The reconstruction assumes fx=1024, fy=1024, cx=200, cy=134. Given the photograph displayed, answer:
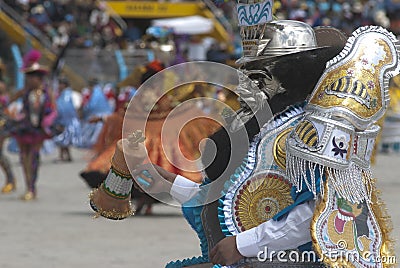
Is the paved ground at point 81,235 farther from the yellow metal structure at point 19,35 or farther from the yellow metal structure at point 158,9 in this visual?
the yellow metal structure at point 158,9

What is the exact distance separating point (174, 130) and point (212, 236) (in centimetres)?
254

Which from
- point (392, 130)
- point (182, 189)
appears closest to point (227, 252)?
point (182, 189)

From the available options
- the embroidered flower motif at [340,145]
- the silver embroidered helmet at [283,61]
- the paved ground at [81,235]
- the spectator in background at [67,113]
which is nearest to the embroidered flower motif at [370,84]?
the embroidered flower motif at [340,145]

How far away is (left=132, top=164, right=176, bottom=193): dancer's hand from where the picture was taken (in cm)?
361

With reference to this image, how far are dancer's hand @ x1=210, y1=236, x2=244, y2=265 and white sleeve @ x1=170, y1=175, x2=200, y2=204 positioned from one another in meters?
0.51

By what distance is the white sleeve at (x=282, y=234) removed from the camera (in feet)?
10.0

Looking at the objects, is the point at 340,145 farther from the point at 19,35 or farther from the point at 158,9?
the point at 158,9

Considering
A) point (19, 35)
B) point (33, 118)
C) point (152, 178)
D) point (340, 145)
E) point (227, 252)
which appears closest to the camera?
point (340, 145)

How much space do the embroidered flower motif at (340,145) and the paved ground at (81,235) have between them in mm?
3682

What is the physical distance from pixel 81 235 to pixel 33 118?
3.84 m

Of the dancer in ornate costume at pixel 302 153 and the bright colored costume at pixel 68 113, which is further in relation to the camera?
the bright colored costume at pixel 68 113

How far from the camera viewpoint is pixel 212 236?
3482 mm
